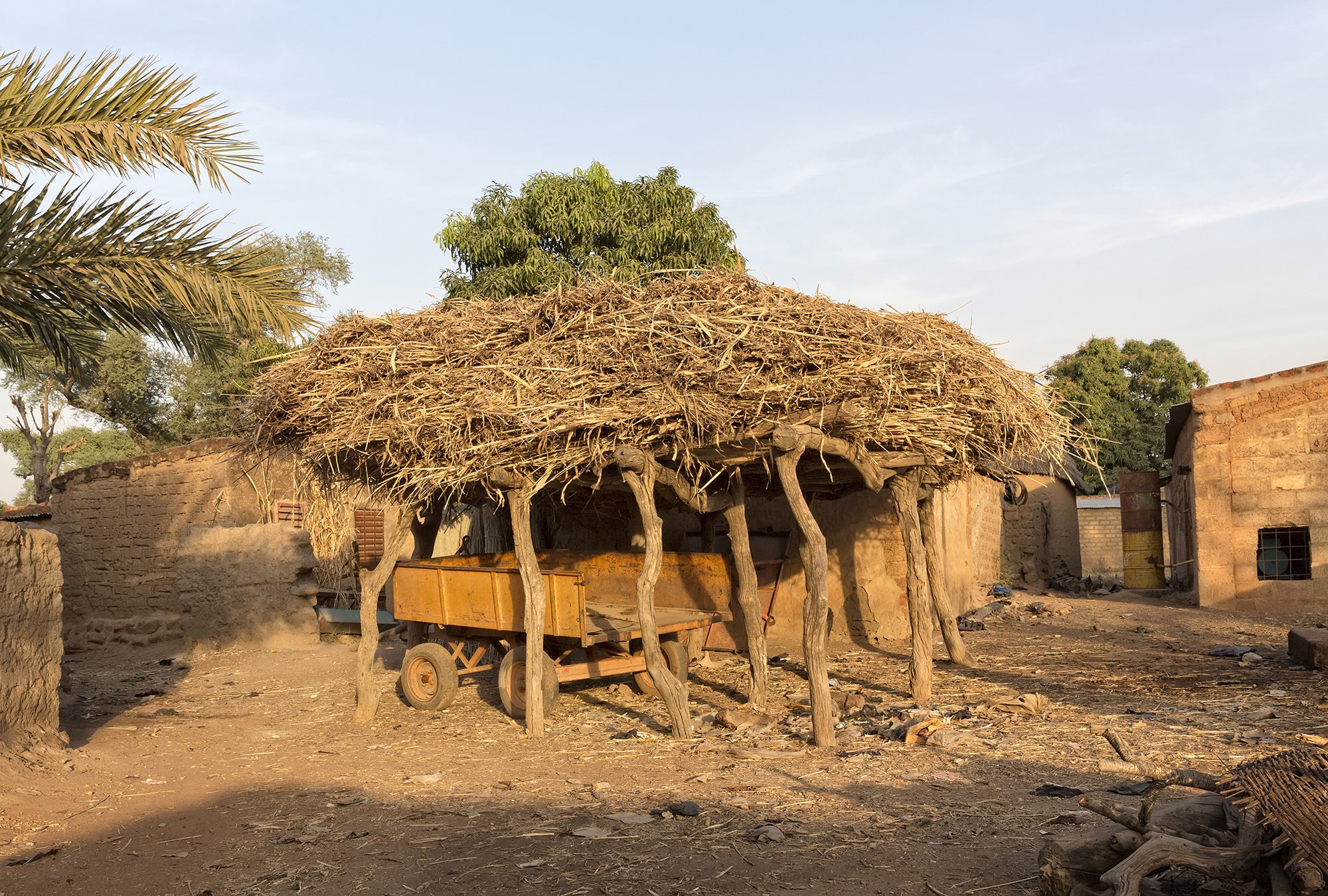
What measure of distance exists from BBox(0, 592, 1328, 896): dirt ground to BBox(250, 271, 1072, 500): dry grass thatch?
2289 millimetres

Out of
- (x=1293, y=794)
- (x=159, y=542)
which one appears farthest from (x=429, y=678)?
(x=1293, y=794)

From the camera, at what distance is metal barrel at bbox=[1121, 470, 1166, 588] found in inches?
861

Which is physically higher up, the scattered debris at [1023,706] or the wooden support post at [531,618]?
the wooden support post at [531,618]

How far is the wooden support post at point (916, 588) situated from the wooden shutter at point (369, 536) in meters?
10.8

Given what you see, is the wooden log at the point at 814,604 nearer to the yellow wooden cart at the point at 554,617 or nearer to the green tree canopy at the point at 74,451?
the yellow wooden cart at the point at 554,617

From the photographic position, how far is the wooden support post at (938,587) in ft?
35.3

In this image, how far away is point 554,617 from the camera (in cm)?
930

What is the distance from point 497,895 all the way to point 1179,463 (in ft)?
63.0

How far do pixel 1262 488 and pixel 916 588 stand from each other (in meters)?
10.5

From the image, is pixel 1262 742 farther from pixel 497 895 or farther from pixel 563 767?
pixel 497 895

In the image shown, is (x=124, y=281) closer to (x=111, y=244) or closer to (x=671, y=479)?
(x=111, y=244)

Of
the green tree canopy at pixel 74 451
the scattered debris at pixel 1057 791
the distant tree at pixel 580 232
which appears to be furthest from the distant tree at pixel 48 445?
the scattered debris at pixel 1057 791

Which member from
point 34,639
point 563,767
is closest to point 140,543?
point 34,639

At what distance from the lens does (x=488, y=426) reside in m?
8.49
